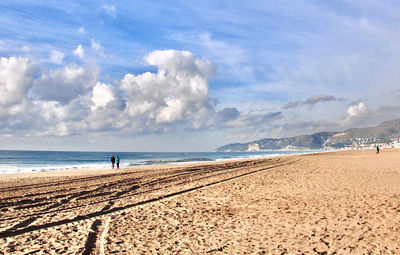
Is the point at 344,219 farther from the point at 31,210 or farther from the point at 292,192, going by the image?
the point at 31,210

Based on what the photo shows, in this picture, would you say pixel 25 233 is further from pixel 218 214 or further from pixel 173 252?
pixel 218 214

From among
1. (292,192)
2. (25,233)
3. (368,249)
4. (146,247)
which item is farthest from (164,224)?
(292,192)

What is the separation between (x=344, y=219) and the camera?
7961 mm

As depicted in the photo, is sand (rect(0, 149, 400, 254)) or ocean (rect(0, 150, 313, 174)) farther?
ocean (rect(0, 150, 313, 174))

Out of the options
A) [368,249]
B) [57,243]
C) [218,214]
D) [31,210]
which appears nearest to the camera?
[368,249]

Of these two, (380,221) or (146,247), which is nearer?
(146,247)

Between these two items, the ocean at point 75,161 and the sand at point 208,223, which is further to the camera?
the ocean at point 75,161

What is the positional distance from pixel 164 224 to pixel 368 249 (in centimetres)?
497

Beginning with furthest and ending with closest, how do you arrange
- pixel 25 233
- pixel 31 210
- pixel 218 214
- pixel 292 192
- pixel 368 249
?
pixel 292 192
pixel 31 210
pixel 218 214
pixel 25 233
pixel 368 249

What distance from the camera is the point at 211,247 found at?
598cm

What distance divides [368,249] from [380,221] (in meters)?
2.45

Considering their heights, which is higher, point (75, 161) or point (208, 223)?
point (208, 223)

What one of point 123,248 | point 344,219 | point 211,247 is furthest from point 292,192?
point 123,248

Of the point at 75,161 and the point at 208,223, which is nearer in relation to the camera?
the point at 208,223
